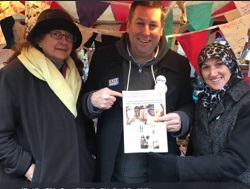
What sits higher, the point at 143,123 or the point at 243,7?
the point at 243,7

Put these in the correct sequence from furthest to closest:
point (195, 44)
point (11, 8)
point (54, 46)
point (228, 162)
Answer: point (195, 44)
point (11, 8)
point (54, 46)
point (228, 162)

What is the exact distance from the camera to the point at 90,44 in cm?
288

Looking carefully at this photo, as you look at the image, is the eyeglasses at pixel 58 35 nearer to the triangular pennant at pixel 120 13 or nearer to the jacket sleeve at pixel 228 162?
the triangular pennant at pixel 120 13

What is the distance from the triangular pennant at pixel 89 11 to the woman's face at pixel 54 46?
360 mm

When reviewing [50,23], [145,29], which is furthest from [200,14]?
[50,23]

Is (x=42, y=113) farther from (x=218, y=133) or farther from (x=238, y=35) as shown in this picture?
(x=238, y=35)

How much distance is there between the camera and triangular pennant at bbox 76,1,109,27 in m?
2.13

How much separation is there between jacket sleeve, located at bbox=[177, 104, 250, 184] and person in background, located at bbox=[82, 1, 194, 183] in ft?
0.65

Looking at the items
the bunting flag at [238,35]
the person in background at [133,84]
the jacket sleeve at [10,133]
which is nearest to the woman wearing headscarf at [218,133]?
the person in background at [133,84]

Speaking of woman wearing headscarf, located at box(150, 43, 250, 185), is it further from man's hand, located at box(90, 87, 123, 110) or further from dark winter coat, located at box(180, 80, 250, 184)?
man's hand, located at box(90, 87, 123, 110)

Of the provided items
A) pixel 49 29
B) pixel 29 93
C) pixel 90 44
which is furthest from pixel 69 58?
pixel 90 44

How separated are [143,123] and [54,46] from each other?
661mm

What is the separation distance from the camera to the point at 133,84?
1.85 metres

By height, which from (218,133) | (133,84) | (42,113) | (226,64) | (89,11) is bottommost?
(218,133)
